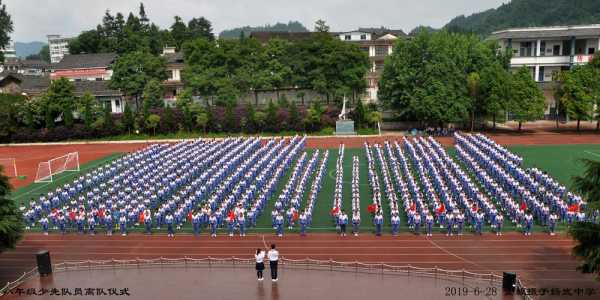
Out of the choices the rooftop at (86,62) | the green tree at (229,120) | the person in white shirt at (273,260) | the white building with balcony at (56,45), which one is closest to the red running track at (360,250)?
the person in white shirt at (273,260)

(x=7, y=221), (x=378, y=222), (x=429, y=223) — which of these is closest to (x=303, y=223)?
(x=378, y=222)

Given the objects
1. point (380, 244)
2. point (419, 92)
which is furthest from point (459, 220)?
point (419, 92)

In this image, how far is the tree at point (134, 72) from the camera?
44969mm

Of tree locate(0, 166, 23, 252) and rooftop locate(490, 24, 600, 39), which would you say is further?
rooftop locate(490, 24, 600, 39)

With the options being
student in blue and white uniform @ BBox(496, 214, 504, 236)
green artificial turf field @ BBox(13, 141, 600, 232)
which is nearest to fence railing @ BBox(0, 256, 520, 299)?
green artificial turf field @ BBox(13, 141, 600, 232)

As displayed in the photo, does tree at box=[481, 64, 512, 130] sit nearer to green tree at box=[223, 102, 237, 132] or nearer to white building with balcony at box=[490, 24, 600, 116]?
white building with balcony at box=[490, 24, 600, 116]

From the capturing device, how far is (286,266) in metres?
13.2

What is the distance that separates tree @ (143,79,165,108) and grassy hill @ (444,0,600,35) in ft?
209

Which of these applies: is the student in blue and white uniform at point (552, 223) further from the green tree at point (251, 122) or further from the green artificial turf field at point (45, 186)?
→ the green tree at point (251, 122)

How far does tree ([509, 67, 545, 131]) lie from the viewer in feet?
119

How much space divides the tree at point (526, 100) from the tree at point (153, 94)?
29.7m

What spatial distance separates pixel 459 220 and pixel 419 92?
22.8 meters

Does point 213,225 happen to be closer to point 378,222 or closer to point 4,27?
point 378,222

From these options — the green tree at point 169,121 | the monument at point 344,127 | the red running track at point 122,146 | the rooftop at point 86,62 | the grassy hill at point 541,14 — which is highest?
the grassy hill at point 541,14
